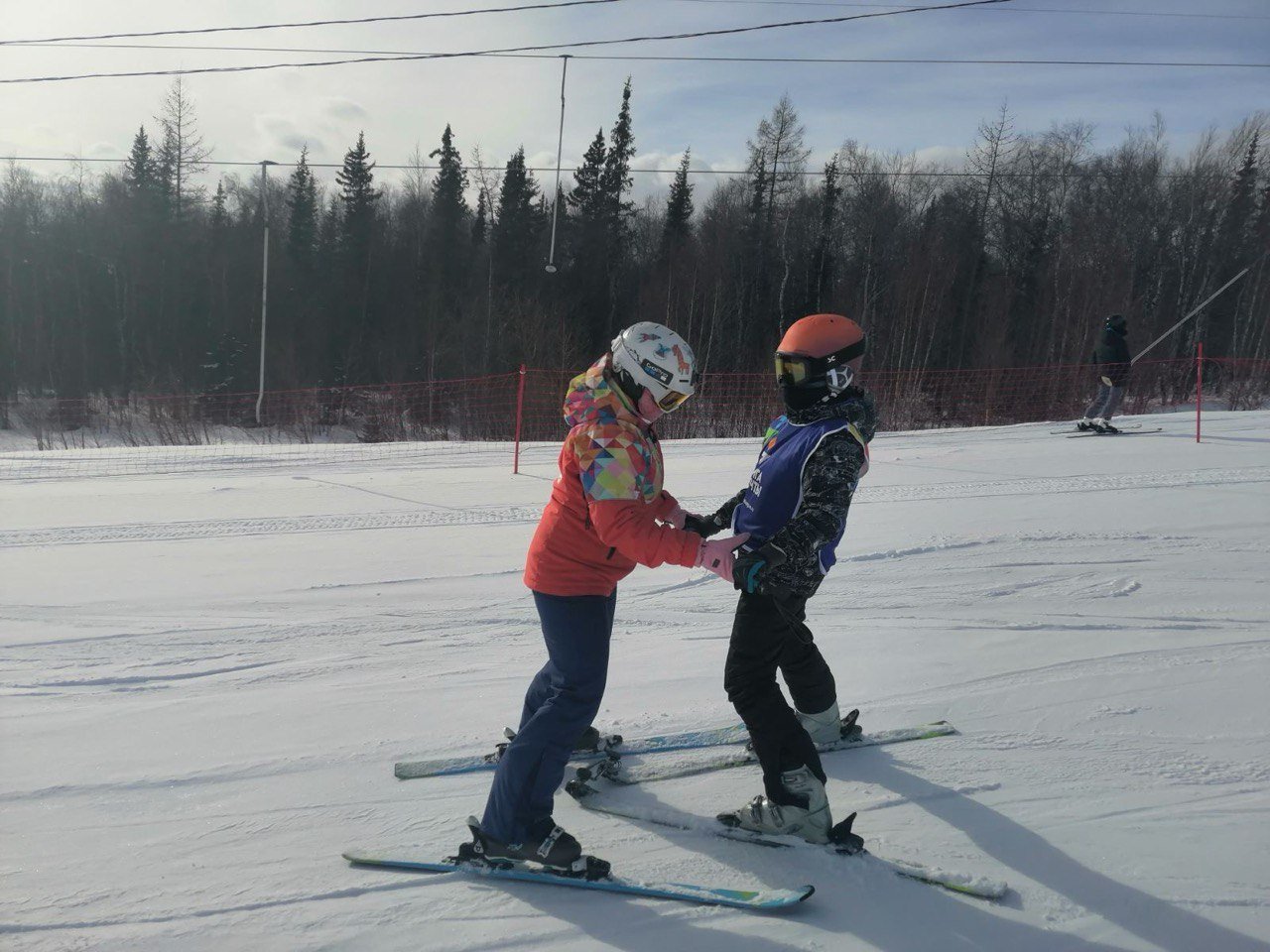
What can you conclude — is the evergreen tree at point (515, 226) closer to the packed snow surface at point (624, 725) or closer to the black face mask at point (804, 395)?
the packed snow surface at point (624, 725)

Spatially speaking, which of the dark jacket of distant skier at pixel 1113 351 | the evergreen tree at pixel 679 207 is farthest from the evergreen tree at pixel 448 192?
the dark jacket of distant skier at pixel 1113 351

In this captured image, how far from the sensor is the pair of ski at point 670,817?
257 cm

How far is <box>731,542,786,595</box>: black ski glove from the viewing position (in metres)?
2.43

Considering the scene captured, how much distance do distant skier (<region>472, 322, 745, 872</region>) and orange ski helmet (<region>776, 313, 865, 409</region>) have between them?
0.37 m

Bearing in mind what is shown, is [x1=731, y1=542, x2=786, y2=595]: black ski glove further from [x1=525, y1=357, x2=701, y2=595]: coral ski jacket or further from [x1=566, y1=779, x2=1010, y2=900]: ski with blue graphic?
[x1=566, y1=779, x2=1010, y2=900]: ski with blue graphic

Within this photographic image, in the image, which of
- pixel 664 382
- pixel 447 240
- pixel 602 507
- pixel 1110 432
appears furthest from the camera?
pixel 447 240

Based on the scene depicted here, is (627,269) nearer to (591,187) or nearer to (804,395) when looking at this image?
(591,187)

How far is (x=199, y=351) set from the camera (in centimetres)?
4194

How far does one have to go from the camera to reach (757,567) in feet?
7.98

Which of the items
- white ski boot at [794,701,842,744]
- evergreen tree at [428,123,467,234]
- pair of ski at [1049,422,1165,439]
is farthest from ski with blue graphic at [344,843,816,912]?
evergreen tree at [428,123,467,234]

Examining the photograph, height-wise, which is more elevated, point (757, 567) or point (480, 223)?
point (480, 223)

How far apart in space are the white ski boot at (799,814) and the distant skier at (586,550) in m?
0.66

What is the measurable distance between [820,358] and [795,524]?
1.84ft

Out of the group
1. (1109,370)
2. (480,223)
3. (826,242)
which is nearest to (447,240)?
(480,223)
